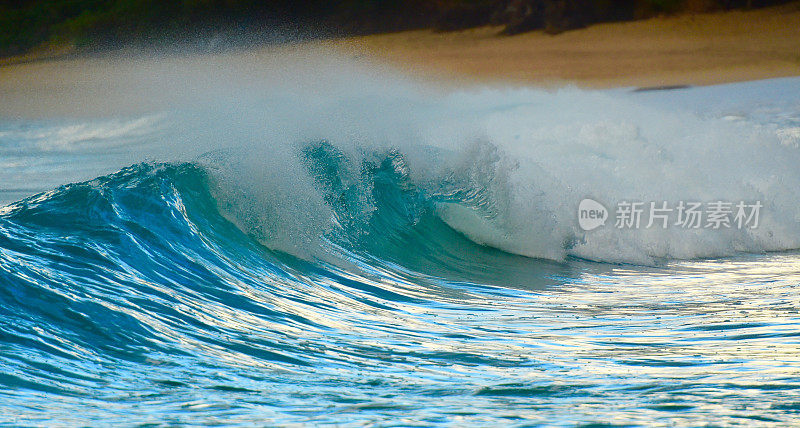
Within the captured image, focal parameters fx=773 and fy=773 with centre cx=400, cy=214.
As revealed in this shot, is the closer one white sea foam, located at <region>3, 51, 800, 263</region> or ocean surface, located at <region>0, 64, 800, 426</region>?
ocean surface, located at <region>0, 64, 800, 426</region>

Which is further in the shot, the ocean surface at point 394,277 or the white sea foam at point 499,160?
the white sea foam at point 499,160

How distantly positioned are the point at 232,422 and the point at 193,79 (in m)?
14.8

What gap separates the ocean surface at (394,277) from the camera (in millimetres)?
3107

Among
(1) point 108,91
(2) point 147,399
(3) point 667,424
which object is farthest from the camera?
(1) point 108,91

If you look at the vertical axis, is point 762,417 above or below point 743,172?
below

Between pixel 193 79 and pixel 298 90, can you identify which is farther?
pixel 193 79

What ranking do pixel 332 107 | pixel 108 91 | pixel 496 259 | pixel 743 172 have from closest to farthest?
pixel 496 259 → pixel 332 107 → pixel 743 172 → pixel 108 91

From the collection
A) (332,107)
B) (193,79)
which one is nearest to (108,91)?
(193,79)

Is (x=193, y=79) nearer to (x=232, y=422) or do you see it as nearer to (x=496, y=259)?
(x=496, y=259)

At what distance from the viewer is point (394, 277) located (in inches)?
262

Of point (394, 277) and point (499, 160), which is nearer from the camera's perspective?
point (394, 277)

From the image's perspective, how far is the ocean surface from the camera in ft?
10.2

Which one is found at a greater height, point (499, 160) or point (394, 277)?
point (499, 160)

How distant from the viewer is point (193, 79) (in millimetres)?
16594
